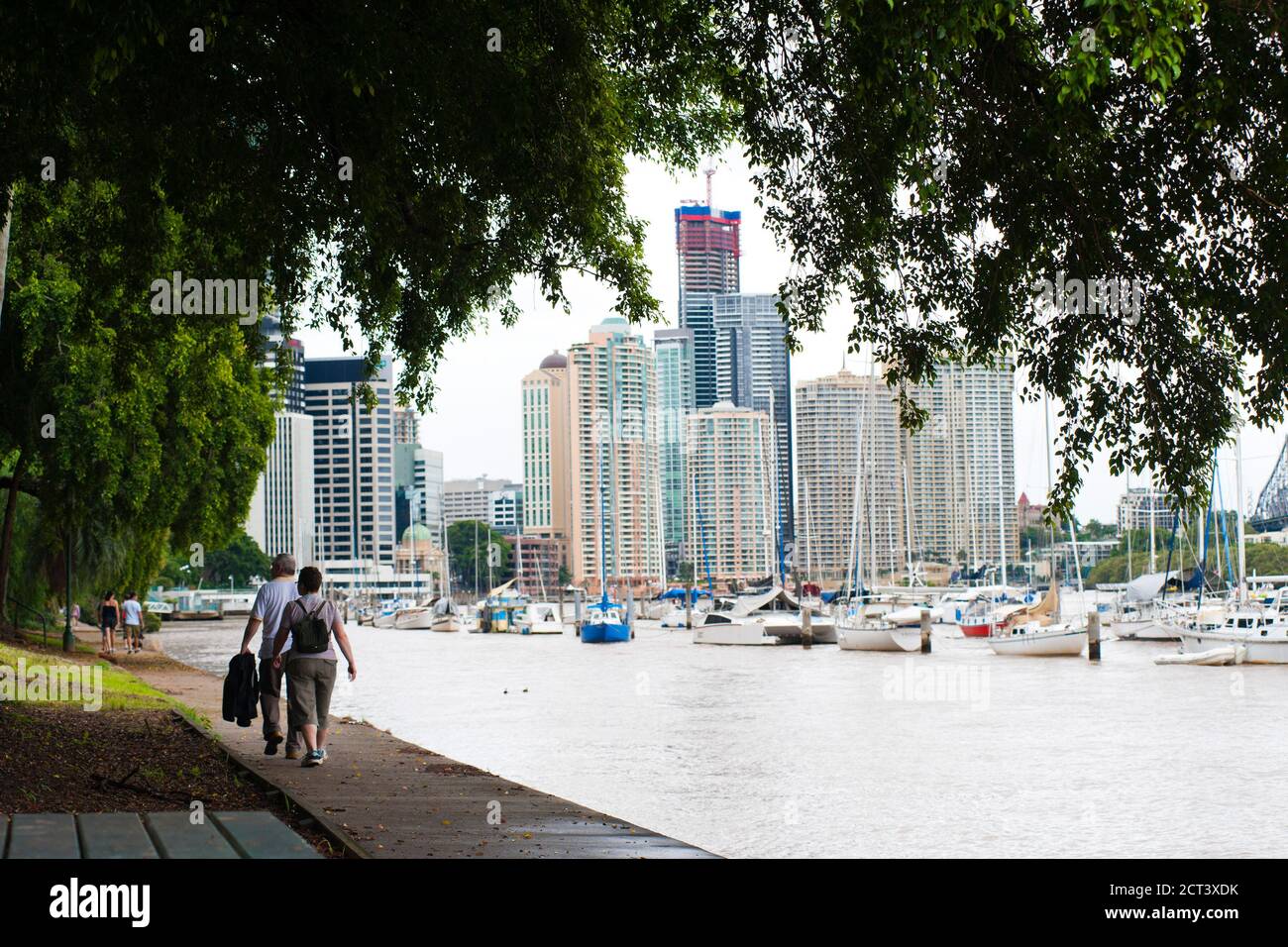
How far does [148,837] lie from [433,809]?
3.93 meters

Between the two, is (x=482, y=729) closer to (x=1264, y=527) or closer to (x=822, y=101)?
(x=822, y=101)

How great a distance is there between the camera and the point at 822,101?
452 inches

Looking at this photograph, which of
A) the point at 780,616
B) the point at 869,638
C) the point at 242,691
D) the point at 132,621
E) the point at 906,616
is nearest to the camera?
the point at 242,691

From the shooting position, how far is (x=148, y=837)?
7.65 meters

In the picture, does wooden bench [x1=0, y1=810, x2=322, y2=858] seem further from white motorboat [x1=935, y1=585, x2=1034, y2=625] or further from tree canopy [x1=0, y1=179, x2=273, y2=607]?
white motorboat [x1=935, y1=585, x2=1034, y2=625]

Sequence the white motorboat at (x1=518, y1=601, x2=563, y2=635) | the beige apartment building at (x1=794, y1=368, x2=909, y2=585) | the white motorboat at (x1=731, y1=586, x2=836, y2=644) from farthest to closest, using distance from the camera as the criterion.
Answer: the beige apartment building at (x1=794, y1=368, x2=909, y2=585), the white motorboat at (x1=518, y1=601, x2=563, y2=635), the white motorboat at (x1=731, y1=586, x2=836, y2=644)

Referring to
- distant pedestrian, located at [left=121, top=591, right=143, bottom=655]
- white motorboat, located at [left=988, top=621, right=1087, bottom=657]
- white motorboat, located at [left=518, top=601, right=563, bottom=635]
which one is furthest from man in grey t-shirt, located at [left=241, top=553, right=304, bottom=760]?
white motorboat, located at [left=518, top=601, right=563, bottom=635]

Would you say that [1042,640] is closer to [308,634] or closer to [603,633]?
[603,633]

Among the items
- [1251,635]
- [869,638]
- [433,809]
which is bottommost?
[869,638]

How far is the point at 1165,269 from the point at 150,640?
41876 mm

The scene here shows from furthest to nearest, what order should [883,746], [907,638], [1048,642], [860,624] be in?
[860,624]
[907,638]
[1048,642]
[883,746]

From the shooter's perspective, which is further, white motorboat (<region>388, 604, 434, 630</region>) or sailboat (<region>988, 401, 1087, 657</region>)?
white motorboat (<region>388, 604, 434, 630</region>)

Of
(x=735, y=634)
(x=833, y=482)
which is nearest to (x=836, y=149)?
(x=735, y=634)

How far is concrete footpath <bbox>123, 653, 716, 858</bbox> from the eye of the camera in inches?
376
